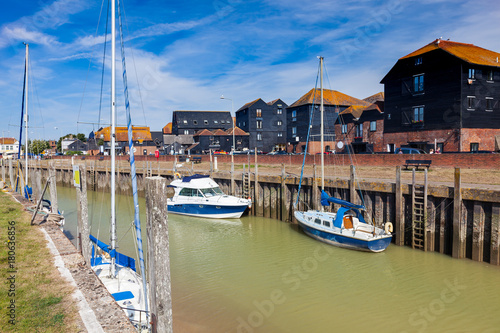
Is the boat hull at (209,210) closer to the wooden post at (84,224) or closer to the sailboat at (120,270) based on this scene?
the sailboat at (120,270)

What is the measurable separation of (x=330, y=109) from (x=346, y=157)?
24.7m

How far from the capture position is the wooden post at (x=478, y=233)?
13.1m

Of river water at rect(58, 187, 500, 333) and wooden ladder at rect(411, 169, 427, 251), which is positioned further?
wooden ladder at rect(411, 169, 427, 251)

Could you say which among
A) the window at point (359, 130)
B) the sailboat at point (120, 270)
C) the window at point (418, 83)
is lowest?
the sailboat at point (120, 270)

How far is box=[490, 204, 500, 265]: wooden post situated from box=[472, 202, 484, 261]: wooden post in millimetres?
371

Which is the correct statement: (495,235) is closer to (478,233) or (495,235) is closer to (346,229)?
(478,233)

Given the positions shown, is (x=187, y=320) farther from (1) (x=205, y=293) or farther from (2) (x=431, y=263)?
(2) (x=431, y=263)

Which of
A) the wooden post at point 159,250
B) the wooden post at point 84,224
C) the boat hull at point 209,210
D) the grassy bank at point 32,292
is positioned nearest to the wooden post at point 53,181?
the grassy bank at point 32,292

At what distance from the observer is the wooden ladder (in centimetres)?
1477

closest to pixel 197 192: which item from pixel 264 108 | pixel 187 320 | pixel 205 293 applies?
pixel 205 293

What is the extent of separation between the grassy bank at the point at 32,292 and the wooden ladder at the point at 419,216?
556 inches

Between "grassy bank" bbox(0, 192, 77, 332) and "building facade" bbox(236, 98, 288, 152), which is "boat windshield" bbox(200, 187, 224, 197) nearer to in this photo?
"grassy bank" bbox(0, 192, 77, 332)

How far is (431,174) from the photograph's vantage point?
2245 cm

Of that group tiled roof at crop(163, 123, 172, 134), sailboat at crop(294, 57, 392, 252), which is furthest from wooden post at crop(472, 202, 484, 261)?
tiled roof at crop(163, 123, 172, 134)
